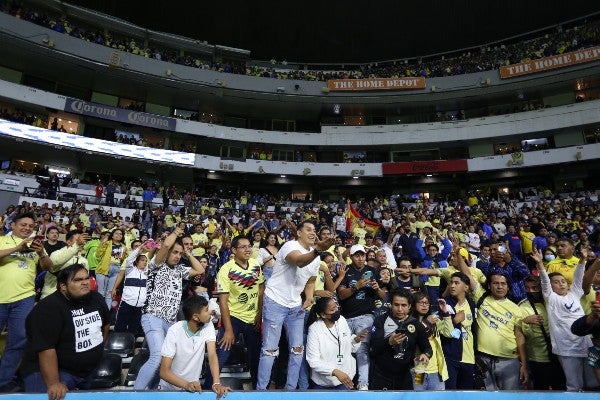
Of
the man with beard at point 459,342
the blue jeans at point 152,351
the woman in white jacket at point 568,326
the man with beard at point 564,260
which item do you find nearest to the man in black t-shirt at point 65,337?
the blue jeans at point 152,351

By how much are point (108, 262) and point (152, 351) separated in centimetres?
369

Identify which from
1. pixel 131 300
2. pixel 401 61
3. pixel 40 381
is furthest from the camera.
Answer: pixel 401 61

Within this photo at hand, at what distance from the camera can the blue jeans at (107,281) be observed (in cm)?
642

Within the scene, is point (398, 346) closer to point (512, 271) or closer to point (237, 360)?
point (237, 360)

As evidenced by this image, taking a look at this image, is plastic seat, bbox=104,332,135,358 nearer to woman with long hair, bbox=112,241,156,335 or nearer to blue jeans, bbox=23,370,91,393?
woman with long hair, bbox=112,241,156,335

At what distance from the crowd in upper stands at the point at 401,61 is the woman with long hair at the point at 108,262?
22.2 m

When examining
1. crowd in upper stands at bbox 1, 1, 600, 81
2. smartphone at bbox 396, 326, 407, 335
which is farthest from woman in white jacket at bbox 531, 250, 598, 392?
crowd in upper stands at bbox 1, 1, 600, 81

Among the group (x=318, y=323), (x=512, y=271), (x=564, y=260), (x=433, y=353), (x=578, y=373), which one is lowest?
(x=578, y=373)

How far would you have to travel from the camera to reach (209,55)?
2941cm

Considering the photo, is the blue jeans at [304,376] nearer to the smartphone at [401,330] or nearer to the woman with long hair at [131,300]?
the smartphone at [401,330]

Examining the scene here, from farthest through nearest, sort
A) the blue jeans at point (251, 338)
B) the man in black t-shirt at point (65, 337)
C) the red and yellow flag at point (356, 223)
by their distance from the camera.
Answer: the red and yellow flag at point (356, 223) < the blue jeans at point (251, 338) < the man in black t-shirt at point (65, 337)

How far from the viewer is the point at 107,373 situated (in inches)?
147

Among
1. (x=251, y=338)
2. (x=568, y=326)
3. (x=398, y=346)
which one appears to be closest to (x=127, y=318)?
(x=251, y=338)

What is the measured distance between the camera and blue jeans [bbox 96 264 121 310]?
6.42 meters
